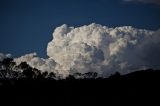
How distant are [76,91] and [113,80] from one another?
17.6 metres

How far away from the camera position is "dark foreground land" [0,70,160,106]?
86.4 m

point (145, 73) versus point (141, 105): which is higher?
point (145, 73)

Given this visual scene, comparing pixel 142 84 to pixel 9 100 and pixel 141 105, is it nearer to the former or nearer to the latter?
pixel 141 105

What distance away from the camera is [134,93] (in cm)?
9106

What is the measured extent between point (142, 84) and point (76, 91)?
21.5m

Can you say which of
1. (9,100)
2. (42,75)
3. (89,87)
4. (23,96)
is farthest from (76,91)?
(42,75)

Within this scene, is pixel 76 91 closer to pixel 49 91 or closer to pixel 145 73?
pixel 49 91

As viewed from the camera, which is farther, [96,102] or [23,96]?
[23,96]

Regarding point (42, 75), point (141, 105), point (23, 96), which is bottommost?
point (141, 105)

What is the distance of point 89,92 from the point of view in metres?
103

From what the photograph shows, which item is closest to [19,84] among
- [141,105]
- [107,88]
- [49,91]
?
[49,91]

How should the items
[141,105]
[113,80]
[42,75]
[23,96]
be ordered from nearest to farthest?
[141,105], [23,96], [113,80], [42,75]

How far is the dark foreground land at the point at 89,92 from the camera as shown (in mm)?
86438

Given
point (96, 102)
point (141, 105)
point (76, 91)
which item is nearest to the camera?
point (141, 105)
